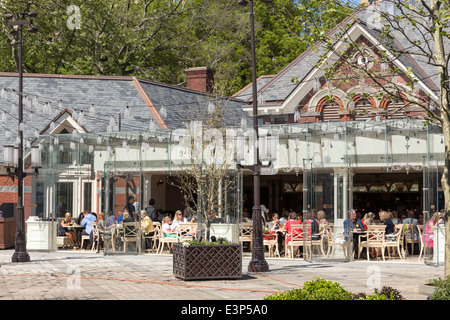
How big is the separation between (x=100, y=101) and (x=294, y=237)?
1492 centimetres

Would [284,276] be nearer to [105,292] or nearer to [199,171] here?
[105,292]

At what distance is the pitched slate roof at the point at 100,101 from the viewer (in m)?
33.1

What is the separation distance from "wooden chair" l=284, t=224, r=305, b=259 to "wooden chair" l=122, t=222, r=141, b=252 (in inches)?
203

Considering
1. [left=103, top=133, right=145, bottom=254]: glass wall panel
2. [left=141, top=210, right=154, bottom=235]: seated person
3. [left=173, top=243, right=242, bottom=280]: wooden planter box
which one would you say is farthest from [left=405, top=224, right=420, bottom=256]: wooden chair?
[left=103, top=133, right=145, bottom=254]: glass wall panel

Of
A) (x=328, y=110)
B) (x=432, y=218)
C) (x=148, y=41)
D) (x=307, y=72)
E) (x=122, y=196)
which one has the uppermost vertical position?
(x=148, y=41)

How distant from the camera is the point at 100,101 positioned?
34.2 metres

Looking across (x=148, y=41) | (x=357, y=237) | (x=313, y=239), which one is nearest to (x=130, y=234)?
(x=313, y=239)

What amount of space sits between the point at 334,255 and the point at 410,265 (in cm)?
234

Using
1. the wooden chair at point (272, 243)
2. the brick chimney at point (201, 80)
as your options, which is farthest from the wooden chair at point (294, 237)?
the brick chimney at point (201, 80)

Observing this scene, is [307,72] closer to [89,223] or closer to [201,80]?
[201,80]

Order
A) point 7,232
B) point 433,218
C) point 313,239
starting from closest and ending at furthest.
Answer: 1. point 433,218
2. point 313,239
3. point 7,232

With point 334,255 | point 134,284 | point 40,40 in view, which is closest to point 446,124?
point 134,284

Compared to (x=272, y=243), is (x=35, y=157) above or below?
above

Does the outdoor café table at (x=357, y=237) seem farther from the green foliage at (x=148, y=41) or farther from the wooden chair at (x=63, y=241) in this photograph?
the green foliage at (x=148, y=41)
